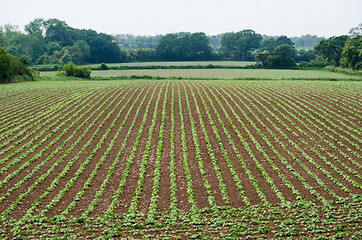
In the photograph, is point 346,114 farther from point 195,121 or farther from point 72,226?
point 72,226

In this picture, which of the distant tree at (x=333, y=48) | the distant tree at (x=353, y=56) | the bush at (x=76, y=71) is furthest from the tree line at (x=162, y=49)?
the bush at (x=76, y=71)

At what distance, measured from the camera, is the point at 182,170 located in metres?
16.8

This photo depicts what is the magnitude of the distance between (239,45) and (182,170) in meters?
127

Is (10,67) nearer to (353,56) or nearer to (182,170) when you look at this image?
(182,170)

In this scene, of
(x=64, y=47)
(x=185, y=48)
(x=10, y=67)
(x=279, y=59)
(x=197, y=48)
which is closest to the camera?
(x=10, y=67)

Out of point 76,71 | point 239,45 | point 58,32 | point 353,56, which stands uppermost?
point 58,32

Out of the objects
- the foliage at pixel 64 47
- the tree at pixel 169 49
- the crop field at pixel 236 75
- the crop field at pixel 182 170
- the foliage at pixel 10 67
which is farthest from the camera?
the tree at pixel 169 49

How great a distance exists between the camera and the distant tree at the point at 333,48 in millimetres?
89500

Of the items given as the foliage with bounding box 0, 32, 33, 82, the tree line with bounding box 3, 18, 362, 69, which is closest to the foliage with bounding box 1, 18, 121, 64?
the tree line with bounding box 3, 18, 362, 69

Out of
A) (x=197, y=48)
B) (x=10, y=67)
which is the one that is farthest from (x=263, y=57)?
(x=10, y=67)

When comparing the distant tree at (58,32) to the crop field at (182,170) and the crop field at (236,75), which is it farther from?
the crop field at (182,170)

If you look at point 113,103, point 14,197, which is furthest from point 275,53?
point 14,197

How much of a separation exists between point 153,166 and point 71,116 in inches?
558

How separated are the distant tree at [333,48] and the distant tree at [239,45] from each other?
149 feet
